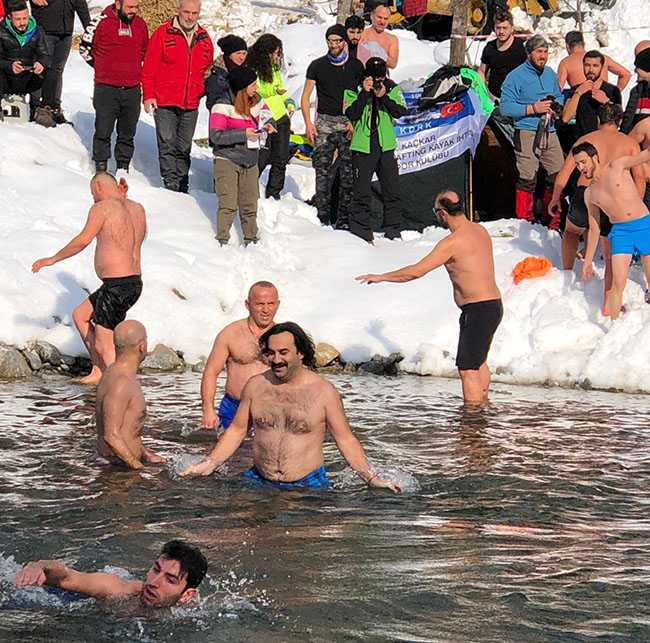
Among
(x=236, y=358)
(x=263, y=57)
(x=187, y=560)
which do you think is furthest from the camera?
(x=263, y=57)

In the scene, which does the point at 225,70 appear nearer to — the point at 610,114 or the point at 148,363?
the point at 148,363

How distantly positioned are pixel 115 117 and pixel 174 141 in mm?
667

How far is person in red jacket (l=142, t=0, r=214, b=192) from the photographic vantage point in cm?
1251

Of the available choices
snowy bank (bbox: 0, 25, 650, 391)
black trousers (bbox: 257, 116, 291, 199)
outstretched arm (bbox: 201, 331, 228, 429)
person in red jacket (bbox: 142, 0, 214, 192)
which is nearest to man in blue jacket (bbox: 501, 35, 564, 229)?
snowy bank (bbox: 0, 25, 650, 391)

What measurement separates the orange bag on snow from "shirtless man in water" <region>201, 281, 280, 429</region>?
14.5 feet

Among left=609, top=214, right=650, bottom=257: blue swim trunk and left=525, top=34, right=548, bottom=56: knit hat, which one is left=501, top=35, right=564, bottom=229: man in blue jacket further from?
left=609, top=214, right=650, bottom=257: blue swim trunk

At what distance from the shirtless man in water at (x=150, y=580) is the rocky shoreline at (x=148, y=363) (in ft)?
18.3

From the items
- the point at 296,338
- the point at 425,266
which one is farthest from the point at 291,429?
the point at 425,266

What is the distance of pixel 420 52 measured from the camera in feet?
69.5

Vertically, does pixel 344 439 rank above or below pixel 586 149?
below

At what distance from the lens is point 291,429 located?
6426 mm

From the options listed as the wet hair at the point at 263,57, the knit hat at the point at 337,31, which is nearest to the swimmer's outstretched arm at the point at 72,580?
the wet hair at the point at 263,57

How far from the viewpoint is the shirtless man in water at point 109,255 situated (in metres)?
9.27

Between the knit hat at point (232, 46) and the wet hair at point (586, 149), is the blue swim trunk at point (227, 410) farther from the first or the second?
the knit hat at point (232, 46)
